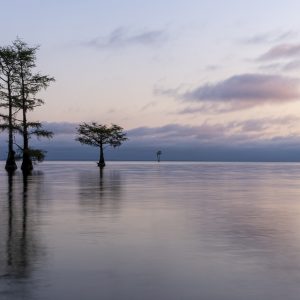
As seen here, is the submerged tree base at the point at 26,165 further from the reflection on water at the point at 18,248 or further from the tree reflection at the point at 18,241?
the reflection on water at the point at 18,248

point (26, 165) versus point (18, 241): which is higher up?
point (26, 165)

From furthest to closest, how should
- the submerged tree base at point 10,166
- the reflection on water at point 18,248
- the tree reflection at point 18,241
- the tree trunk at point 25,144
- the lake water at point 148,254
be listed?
the submerged tree base at point 10,166 → the tree trunk at point 25,144 → the tree reflection at point 18,241 → the reflection on water at point 18,248 → the lake water at point 148,254

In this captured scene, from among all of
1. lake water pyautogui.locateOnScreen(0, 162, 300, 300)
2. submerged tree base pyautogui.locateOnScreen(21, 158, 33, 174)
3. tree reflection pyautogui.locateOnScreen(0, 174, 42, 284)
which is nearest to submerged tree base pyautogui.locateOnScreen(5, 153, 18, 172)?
submerged tree base pyautogui.locateOnScreen(21, 158, 33, 174)

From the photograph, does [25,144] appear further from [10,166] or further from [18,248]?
[18,248]

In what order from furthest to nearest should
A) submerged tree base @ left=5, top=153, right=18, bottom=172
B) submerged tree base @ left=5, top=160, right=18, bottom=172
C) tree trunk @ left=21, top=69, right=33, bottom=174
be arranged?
submerged tree base @ left=5, top=153, right=18, bottom=172, submerged tree base @ left=5, top=160, right=18, bottom=172, tree trunk @ left=21, top=69, right=33, bottom=174

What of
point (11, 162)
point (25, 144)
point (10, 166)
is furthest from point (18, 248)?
point (11, 162)

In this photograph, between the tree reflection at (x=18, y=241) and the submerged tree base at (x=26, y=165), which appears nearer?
the tree reflection at (x=18, y=241)

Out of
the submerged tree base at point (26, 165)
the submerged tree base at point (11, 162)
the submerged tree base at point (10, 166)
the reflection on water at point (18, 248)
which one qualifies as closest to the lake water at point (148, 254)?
the reflection on water at point (18, 248)

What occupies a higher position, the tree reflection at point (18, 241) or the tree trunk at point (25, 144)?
the tree trunk at point (25, 144)

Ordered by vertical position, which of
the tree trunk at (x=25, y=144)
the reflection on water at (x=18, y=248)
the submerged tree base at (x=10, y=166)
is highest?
the tree trunk at (x=25, y=144)

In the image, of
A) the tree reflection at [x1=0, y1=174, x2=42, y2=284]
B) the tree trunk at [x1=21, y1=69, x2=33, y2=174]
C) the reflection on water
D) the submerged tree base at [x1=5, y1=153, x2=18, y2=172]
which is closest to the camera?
the reflection on water

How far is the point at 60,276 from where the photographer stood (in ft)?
26.0

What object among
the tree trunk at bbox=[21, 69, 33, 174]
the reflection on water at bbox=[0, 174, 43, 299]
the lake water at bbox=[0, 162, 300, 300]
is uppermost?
the tree trunk at bbox=[21, 69, 33, 174]

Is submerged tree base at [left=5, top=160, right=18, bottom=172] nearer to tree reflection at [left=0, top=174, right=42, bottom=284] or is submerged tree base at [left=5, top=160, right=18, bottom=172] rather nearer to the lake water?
tree reflection at [left=0, top=174, right=42, bottom=284]
